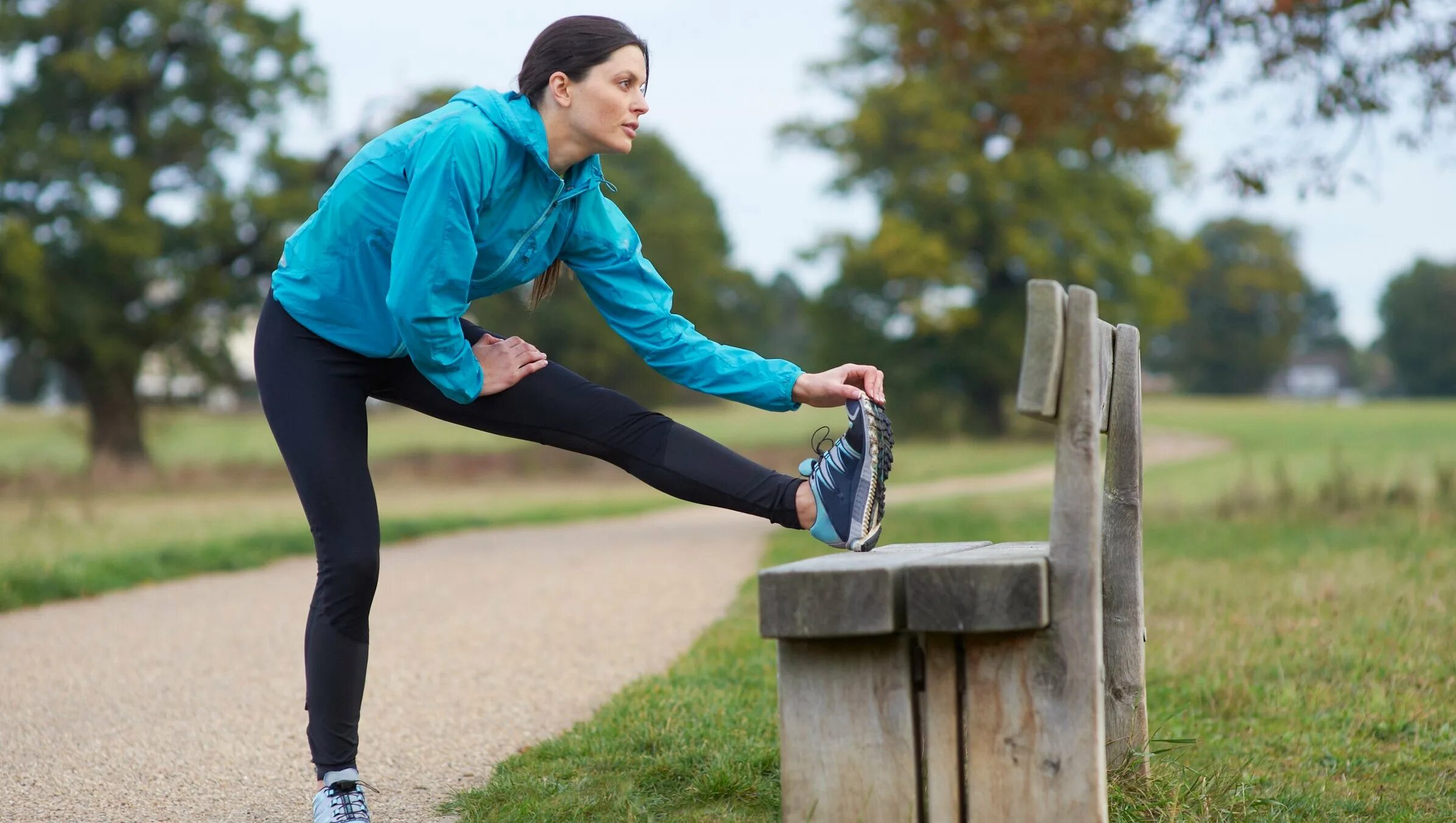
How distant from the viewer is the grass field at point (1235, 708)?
359 centimetres

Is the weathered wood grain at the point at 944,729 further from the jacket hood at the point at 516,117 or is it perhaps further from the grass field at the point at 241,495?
the grass field at the point at 241,495

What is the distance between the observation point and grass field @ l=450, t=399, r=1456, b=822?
3.59 meters

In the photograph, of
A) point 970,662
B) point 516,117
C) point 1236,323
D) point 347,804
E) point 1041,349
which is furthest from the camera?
point 1236,323

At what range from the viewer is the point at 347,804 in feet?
10.9

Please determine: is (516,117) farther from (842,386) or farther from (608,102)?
(842,386)

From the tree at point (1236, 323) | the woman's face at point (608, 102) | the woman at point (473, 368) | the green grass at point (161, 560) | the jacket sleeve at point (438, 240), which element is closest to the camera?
the jacket sleeve at point (438, 240)

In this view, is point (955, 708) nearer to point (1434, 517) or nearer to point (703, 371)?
point (703, 371)

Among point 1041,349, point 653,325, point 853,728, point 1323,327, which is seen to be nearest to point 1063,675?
point 853,728

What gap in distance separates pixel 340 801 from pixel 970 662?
1613 millimetres

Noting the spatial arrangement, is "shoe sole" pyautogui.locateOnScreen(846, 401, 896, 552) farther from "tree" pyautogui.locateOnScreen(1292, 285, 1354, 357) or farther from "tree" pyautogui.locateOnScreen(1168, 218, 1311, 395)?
"tree" pyautogui.locateOnScreen(1292, 285, 1354, 357)

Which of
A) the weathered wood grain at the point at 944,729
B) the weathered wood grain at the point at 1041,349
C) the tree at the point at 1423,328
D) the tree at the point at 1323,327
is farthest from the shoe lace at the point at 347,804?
the tree at the point at 1323,327

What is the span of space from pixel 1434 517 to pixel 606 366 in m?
27.4

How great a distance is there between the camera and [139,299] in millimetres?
25875

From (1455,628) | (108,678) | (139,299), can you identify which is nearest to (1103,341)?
(1455,628)
